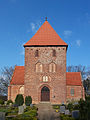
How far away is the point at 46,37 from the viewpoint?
3381 centimetres

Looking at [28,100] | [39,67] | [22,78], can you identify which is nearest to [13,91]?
[22,78]

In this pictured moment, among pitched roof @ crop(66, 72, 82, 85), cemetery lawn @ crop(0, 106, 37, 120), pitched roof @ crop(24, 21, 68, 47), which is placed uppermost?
pitched roof @ crop(24, 21, 68, 47)

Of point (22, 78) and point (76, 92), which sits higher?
point (22, 78)

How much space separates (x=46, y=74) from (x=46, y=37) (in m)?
6.39

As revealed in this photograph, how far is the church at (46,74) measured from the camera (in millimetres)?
31719

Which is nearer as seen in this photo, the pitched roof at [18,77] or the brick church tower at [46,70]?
the brick church tower at [46,70]

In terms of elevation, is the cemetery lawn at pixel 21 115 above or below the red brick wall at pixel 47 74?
below

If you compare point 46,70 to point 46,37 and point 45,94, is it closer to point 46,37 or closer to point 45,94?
point 45,94

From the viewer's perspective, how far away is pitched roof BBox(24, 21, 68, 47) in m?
32.8

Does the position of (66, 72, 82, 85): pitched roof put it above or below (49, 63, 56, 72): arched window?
below

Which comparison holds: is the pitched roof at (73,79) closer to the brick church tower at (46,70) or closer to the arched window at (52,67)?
the brick church tower at (46,70)

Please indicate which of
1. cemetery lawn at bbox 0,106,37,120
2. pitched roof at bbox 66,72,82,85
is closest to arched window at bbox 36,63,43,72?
pitched roof at bbox 66,72,82,85

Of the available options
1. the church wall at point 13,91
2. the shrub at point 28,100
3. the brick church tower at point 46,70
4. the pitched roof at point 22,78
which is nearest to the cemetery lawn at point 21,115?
the shrub at point 28,100

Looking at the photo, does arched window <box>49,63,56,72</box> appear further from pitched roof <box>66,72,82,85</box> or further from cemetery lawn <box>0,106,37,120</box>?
cemetery lawn <box>0,106,37,120</box>
